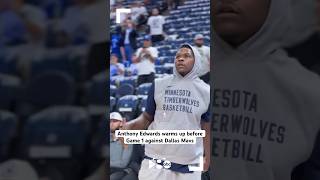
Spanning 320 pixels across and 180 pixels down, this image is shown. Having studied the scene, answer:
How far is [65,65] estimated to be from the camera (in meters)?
3.99

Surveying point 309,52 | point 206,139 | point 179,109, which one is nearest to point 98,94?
point 179,109

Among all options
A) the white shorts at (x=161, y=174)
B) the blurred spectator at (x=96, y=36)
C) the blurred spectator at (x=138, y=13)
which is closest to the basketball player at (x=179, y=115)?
the white shorts at (x=161, y=174)

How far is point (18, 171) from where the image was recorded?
3.94 m

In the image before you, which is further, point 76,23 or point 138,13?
point 76,23

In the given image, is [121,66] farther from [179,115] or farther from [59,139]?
[59,139]

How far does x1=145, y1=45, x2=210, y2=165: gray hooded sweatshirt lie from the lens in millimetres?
3809

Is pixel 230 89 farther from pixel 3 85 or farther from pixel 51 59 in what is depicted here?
pixel 3 85

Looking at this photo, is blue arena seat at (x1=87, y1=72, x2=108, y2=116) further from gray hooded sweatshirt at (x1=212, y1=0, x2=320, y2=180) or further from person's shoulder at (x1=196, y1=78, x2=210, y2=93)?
gray hooded sweatshirt at (x1=212, y1=0, x2=320, y2=180)

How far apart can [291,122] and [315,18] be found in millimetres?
915

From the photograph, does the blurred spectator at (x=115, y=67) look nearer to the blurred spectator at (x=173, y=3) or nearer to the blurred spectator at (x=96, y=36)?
the blurred spectator at (x=96, y=36)

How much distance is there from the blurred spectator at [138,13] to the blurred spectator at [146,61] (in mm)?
145

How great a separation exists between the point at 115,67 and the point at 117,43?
20 cm

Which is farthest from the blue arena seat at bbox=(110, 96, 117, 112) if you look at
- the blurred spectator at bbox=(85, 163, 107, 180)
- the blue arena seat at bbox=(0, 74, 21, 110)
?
the blue arena seat at bbox=(0, 74, 21, 110)

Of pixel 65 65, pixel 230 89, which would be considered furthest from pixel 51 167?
pixel 230 89
